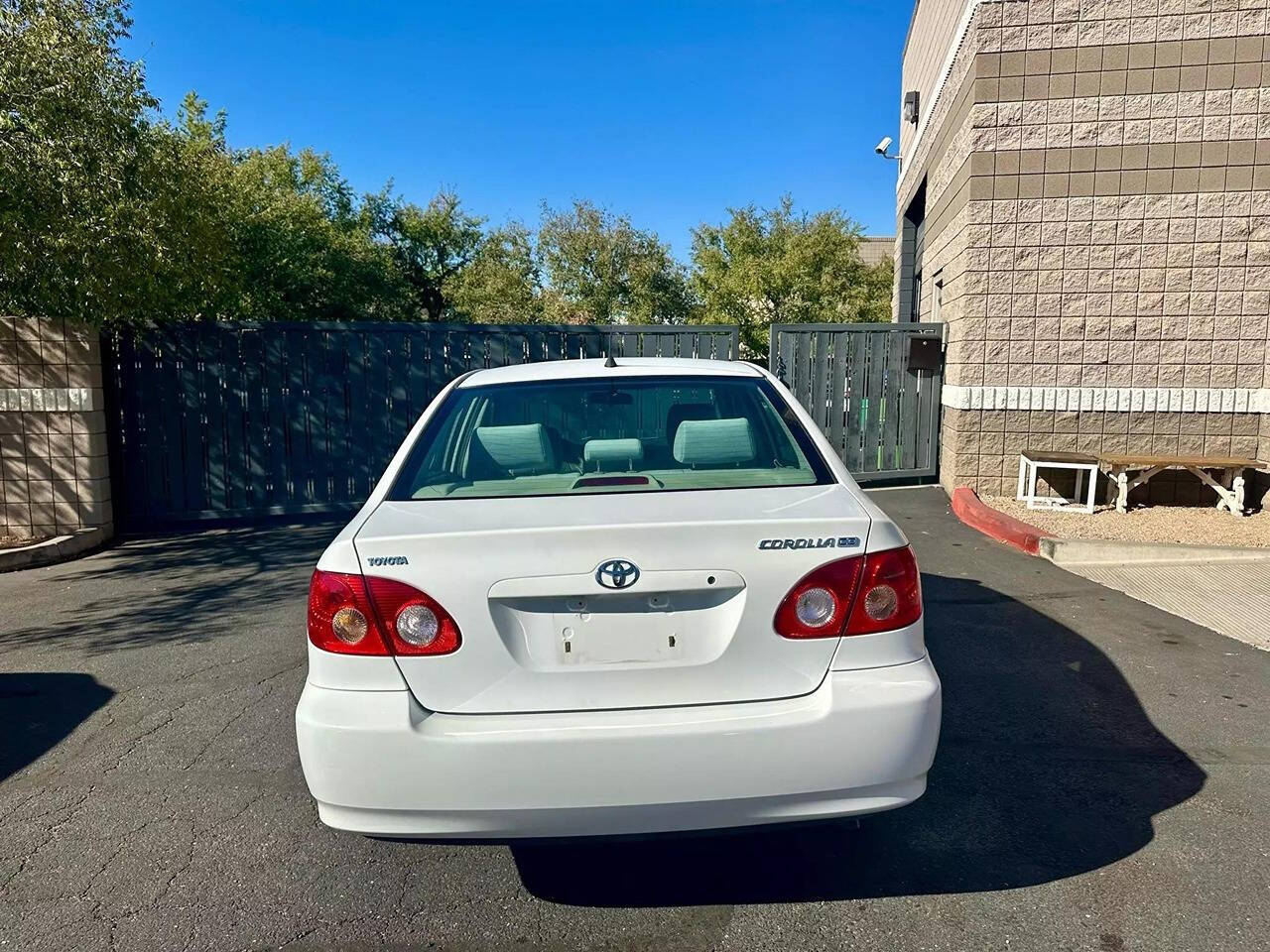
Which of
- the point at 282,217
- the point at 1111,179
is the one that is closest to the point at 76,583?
the point at 1111,179

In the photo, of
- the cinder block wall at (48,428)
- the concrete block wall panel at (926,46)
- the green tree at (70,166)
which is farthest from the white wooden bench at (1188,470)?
the cinder block wall at (48,428)

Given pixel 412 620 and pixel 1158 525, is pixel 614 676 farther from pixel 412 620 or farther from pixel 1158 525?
pixel 1158 525

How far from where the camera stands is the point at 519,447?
11.4 ft

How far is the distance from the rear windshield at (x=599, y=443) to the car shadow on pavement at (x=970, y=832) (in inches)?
45.9

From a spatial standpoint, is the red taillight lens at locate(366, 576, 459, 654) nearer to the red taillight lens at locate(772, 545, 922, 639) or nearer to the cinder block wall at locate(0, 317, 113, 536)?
the red taillight lens at locate(772, 545, 922, 639)

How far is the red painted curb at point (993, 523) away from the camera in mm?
7703

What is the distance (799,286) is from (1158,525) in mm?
19105

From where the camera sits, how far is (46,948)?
2.67 metres

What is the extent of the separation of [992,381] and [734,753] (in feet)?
27.1

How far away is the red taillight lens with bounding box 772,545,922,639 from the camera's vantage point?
2.53m

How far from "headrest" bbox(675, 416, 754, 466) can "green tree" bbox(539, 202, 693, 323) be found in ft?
97.1

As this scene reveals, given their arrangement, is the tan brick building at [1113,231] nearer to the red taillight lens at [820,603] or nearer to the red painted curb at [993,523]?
the red painted curb at [993,523]

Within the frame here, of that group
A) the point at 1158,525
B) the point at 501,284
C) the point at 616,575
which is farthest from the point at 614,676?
the point at 501,284

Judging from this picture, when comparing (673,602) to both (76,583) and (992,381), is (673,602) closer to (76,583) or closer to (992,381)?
(76,583)
